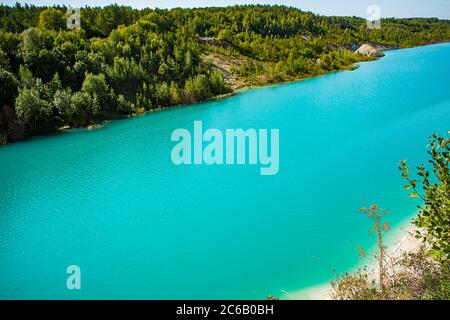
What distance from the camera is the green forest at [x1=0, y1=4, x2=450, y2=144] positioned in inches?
2378

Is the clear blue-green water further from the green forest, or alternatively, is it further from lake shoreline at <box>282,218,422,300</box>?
the green forest

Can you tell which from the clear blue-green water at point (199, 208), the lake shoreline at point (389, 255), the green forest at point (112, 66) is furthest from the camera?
the green forest at point (112, 66)

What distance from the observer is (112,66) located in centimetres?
7519

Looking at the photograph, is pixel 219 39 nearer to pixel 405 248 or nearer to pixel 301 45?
pixel 301 45

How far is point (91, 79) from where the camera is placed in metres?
64.6

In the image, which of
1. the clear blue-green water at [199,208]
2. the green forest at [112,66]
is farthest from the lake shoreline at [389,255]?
the green forest at [112,66]

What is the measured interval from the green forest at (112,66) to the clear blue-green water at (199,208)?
348 inches

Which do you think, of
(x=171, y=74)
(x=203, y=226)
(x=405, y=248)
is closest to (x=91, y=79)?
(x=171, y=74)

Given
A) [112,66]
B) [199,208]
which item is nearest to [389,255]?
[199,208]

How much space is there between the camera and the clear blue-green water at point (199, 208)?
1941 centimetres

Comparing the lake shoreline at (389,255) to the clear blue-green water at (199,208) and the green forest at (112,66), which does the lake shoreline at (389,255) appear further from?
the green forest at (112,66)

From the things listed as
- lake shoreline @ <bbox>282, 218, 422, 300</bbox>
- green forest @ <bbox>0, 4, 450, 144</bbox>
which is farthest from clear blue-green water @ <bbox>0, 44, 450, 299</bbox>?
green forest @ <bbox>0, 4, 450, 144</bbox>

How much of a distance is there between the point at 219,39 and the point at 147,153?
277ft

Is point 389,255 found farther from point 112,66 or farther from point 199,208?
point 112,66
